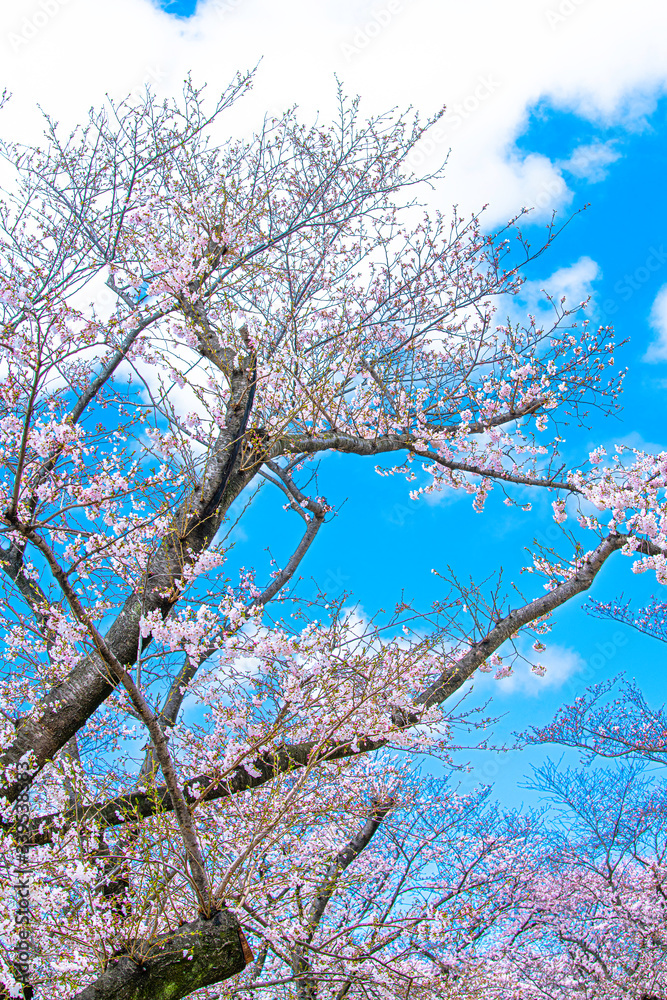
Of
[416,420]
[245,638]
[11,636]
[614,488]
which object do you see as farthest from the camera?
[416,420]

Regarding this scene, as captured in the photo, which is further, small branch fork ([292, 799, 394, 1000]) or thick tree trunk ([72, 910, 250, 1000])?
small branch fork ([292, 799, 394, 1000])

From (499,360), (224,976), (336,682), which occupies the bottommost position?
(224,976)

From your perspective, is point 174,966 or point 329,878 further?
point 329,878

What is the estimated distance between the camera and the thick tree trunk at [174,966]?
11.1 feet

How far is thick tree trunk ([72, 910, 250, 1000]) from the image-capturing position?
133 inches

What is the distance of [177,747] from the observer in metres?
5.58

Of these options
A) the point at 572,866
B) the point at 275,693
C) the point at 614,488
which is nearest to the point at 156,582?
the point at 275,693

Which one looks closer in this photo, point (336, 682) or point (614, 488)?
point (336, 682)

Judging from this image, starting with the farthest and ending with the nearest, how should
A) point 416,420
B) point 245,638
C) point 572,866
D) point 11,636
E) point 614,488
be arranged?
point 572,866
point 416,420
point 614,488
point 11,636
point 245,638

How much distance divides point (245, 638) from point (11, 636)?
2.05 meters

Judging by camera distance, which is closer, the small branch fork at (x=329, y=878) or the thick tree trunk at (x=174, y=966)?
the thick tree trunk at (x=174, y=966)

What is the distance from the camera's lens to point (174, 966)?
343 centimetres

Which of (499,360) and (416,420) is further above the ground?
(499,360)

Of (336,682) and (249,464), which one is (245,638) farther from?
(249,464)
